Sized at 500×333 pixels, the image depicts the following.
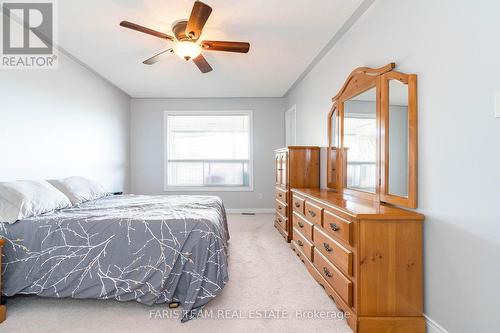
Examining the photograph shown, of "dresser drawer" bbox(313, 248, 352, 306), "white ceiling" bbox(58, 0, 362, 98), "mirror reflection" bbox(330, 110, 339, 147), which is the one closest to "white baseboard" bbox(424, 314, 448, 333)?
"dresser drawer" bbox(313, 248, 352, 306)

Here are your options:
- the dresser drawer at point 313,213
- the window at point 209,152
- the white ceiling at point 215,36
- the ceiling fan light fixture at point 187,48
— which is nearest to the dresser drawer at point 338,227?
the dresser drawer at point 313,213

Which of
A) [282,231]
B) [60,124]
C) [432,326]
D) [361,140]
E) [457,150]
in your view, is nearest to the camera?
[457,150]

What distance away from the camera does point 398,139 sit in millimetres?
1967

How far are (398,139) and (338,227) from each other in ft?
2.65

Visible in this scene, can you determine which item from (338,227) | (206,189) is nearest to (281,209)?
(338,227)

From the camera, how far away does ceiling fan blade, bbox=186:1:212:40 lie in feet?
6.77

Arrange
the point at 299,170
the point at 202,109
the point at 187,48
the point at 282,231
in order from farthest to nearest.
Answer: the point at 202,109, the point at 282,231, the point at 299,170, the point at 187,48

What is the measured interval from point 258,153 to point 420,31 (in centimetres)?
428

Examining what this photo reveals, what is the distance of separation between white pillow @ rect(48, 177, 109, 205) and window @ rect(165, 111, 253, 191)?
2517mm

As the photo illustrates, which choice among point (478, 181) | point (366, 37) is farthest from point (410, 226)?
point (366, 37)

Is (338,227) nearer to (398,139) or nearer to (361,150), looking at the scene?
(398,139)

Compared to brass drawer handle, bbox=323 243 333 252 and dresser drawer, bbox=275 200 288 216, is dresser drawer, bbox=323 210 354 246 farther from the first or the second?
dresser drawer, bbox=275 200 288 216

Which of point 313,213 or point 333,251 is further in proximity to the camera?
point 313,213

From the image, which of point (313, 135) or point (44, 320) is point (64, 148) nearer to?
point (44, 320)
